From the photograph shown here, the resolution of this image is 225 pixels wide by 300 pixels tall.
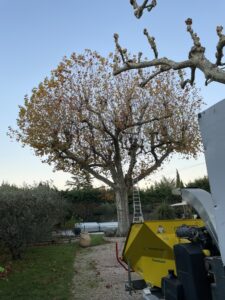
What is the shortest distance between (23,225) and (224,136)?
11419 mm

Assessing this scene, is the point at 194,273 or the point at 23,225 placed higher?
the point at 23,225

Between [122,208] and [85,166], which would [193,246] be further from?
[122,208]

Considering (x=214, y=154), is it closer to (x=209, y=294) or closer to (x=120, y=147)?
(x=209, y=294)

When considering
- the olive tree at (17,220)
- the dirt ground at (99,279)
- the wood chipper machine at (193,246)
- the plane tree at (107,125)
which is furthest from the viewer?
the plane tree at (107,125)

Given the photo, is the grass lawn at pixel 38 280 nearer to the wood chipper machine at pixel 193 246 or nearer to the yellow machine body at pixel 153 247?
the yellow machine body at pixel 153 247

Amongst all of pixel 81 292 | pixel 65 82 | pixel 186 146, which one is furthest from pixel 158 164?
pixel 81 292

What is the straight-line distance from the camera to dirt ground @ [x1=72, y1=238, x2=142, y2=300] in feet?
28.0

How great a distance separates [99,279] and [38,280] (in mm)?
1593

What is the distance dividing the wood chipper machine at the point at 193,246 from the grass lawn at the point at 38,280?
124 inches

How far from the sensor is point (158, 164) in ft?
89.8

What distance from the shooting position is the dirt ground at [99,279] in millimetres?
8523

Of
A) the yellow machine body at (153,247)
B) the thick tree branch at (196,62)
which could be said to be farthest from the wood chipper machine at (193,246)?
the thick tree branch at (196,62)

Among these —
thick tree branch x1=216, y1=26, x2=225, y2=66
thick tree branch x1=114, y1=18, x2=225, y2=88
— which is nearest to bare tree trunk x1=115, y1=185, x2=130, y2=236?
thick tree branch x1=114, y1=18, x2=225, y2=88

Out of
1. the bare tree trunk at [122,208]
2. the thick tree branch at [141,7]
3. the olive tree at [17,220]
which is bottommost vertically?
the olive tree at [17,220]
